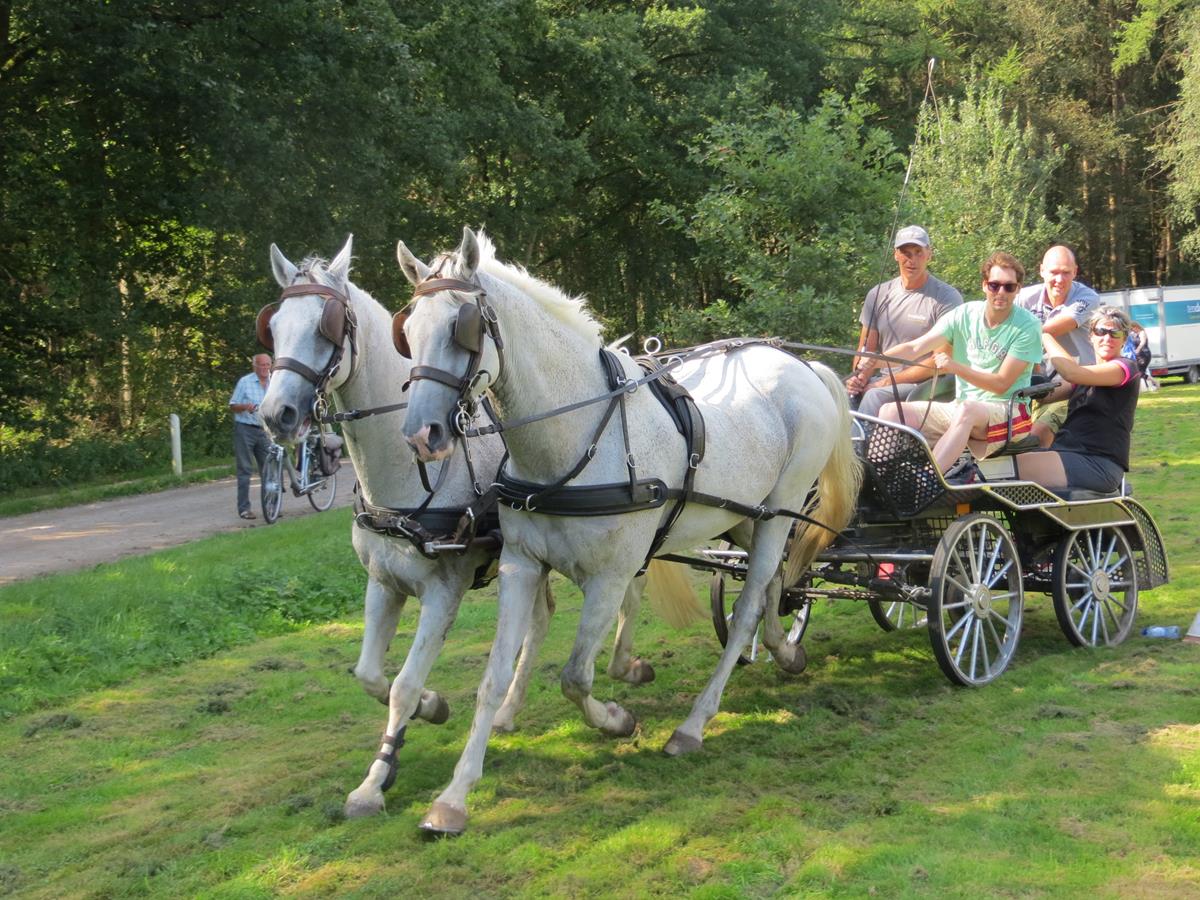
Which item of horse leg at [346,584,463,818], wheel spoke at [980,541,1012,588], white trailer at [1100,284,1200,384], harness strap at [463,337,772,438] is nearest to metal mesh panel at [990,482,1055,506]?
wheel spoke at [980,541,1012,588]

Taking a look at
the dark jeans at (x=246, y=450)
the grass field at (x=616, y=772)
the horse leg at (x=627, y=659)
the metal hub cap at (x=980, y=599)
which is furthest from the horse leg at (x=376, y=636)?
the dark jeans at (x=246, y=450)

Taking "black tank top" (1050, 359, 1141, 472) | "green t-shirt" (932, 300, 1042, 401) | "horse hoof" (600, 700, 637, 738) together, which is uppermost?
"green t-shirt" (932, 300, 1042, 401)

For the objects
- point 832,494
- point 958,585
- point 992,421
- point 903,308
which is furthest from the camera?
point 903,308

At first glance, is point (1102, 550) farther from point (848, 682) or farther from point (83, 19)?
point (83, 19)

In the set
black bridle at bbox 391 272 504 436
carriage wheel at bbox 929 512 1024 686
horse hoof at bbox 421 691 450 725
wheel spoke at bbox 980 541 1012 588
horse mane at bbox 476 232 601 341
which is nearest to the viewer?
black bridle at bbox 391 272 504 436

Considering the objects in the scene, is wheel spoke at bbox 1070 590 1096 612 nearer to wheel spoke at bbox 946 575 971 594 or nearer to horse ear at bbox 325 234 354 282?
wheel spoke at bbox 946 575 971 594

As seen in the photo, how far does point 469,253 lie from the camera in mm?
4250

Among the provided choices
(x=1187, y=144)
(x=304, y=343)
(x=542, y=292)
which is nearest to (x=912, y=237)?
(x=542, y=292)

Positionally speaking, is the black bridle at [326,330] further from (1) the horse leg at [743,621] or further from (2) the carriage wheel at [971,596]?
(2) the carriage wheel at [971,596]

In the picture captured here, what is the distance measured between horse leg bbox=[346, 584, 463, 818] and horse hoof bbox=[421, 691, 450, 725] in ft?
1.40

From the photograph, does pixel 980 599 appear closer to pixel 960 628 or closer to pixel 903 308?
pixel 960 628

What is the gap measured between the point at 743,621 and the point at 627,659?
2.92ft

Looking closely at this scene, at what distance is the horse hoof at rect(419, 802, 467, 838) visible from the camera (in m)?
4.27

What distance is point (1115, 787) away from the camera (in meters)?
4.51
